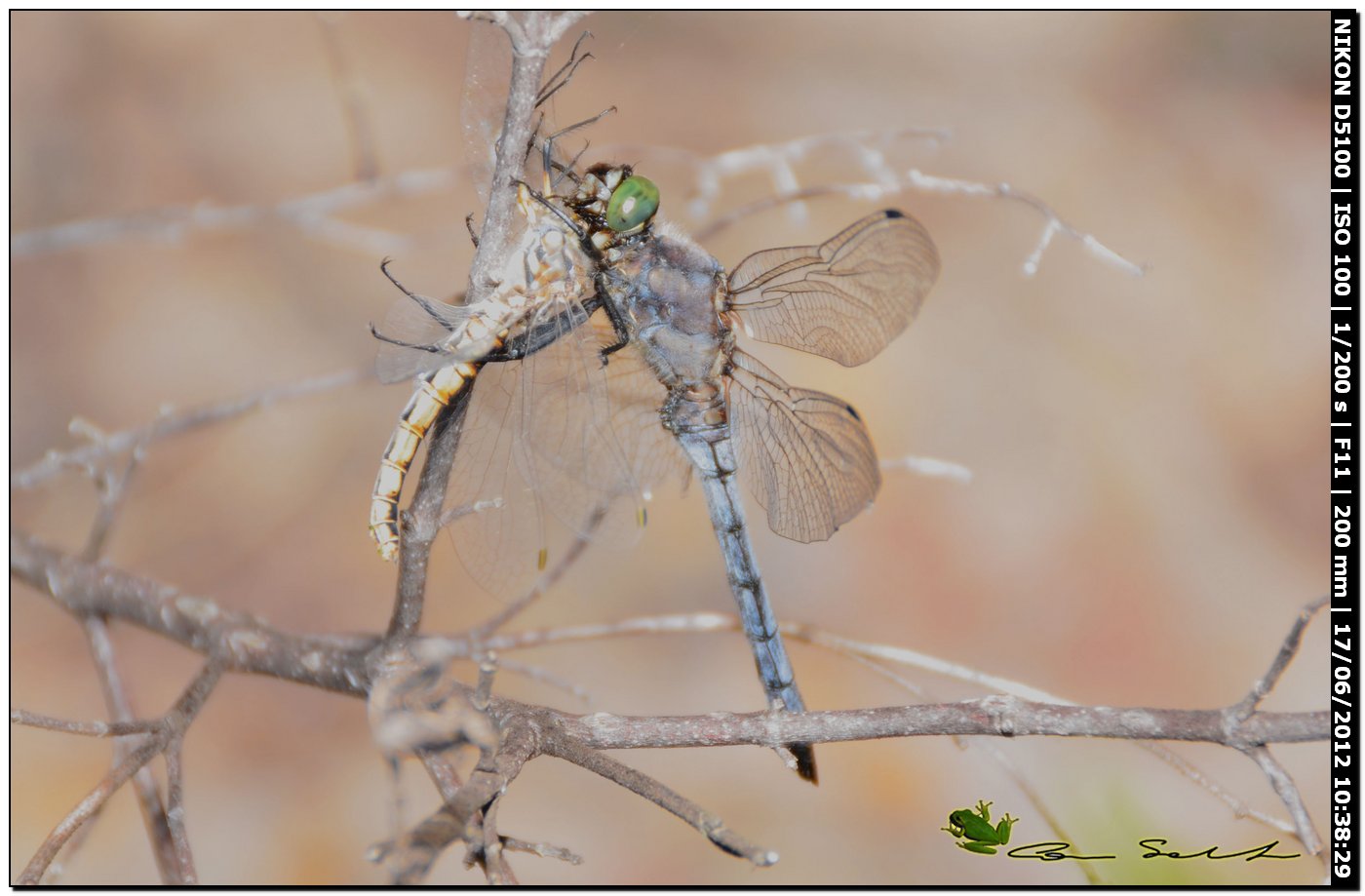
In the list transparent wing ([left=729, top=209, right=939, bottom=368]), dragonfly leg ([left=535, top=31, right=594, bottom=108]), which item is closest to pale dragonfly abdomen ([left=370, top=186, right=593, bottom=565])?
dragonfly leg ([left=535, top=31, right=594, bottom=108])

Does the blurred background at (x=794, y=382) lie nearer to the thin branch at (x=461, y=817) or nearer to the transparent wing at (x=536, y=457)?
the transparent wing at (x=536, y=457)

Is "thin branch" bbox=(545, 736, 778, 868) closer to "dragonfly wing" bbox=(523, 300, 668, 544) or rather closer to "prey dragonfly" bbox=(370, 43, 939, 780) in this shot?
"prey dragonfly" bbox=(370, 43, 939, 780)

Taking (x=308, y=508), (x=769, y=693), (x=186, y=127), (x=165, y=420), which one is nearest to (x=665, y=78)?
(x=186, y=127)

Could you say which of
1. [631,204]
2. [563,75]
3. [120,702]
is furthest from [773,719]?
[120,702]

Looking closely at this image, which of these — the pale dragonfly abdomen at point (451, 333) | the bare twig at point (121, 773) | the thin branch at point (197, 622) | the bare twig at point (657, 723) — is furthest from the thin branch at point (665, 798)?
the bare twig at point (121, 773)

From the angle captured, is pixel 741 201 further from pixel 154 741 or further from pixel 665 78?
pixel 154 741

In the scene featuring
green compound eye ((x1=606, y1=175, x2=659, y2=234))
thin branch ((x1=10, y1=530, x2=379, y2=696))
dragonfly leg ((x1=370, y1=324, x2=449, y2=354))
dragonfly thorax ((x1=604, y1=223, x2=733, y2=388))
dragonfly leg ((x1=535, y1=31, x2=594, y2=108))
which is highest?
dragonfly leg ((x1=535, y1=31, x2=594, y2=108))

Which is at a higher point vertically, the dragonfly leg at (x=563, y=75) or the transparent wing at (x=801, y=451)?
the dragonfly leg at (x=563, y=75)

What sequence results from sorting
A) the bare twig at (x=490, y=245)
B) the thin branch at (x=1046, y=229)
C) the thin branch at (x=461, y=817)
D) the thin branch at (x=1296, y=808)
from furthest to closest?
the thin branch at (x=1046, y=229)
the bare twig at (x=490, y=245)
the thin branch at (x=1296, y=808)
the thin branch at (x=461, y=817)
